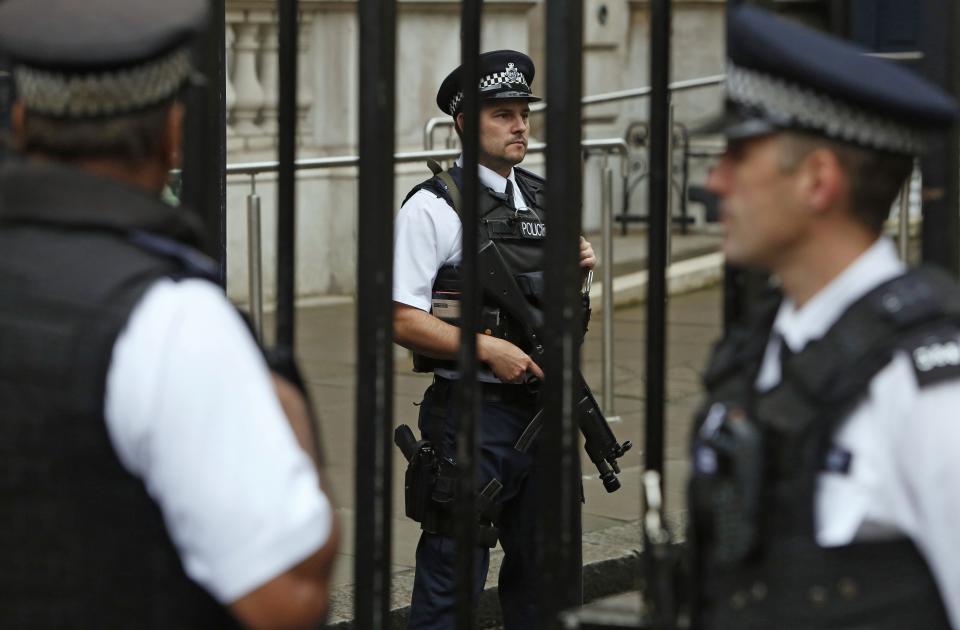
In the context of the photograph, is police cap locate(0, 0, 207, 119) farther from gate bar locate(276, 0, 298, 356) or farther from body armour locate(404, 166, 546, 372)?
body armour locate(404, 166, 546, 372)

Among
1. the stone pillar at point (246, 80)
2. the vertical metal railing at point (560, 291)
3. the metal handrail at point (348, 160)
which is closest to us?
the vertical metal railing at point (560, 291)

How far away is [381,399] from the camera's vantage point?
9.19 ft

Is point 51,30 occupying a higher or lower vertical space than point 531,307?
higher

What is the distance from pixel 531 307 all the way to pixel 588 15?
431 inches

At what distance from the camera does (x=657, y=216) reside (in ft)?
9.22

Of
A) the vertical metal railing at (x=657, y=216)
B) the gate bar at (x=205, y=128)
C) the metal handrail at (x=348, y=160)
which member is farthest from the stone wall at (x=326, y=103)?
the vertical metal railing at (x=657, y=216)

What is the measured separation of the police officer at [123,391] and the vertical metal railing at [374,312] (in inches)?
22.8

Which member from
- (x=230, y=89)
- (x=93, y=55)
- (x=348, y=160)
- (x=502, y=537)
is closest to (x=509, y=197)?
(x=502, y=537)

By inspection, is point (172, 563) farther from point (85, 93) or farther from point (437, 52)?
point (437, 52)

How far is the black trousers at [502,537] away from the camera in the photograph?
5043 mm

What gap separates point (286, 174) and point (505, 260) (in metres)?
2.29

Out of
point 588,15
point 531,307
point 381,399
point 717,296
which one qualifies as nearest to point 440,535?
point 531,307

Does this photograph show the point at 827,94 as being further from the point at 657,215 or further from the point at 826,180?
the point at 657,215

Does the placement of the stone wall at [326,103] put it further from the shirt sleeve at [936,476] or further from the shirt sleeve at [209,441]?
the shirt sleeve at [936,476]
